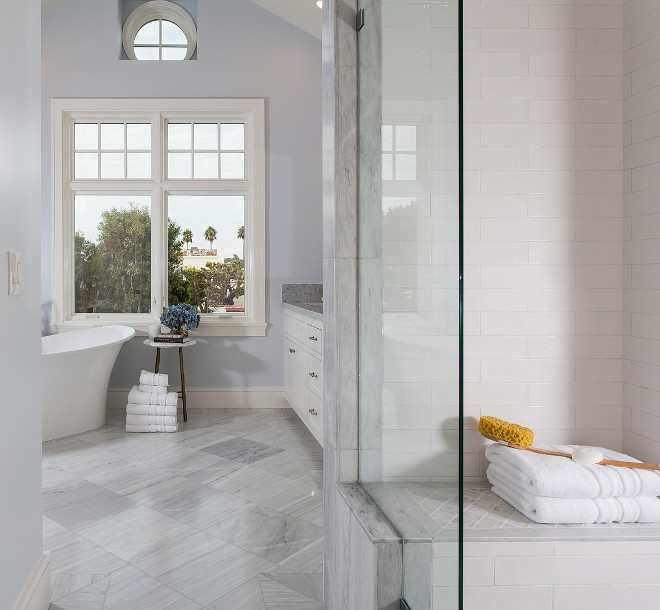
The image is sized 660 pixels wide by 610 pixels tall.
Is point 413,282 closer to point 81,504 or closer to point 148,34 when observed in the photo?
point 81,504

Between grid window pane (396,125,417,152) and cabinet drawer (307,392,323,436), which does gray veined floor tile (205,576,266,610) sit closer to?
→ cabinet drawer (307,392,323,436)

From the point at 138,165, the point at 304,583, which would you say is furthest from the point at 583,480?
the point at 138,165

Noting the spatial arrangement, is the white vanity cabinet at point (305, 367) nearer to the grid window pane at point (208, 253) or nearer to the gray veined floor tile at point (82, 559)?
the grid window pane at point (208, 253)

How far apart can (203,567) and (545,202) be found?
6.24 ft

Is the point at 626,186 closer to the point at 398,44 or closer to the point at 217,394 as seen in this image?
the point at 398,44

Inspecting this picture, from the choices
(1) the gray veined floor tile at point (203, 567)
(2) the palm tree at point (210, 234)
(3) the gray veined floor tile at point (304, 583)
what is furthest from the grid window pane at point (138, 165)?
(3) the gray veined floor tile at point (304, 583)

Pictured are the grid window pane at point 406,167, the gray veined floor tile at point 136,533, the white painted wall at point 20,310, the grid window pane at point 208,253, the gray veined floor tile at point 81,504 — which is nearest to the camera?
the grid window pane at point 406,167

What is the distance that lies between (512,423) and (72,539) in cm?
189

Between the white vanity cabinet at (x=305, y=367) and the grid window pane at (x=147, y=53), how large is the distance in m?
2.46

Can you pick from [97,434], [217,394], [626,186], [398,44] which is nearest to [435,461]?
[398,44]

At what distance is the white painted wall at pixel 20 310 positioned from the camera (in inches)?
62.6

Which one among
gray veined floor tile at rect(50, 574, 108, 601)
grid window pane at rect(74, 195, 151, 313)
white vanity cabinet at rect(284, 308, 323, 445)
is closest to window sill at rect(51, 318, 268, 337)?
grid window pane at rect(74, 195, 151, 313)

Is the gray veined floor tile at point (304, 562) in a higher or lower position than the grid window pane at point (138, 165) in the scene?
lower

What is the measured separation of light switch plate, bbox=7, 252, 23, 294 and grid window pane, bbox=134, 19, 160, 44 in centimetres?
381
